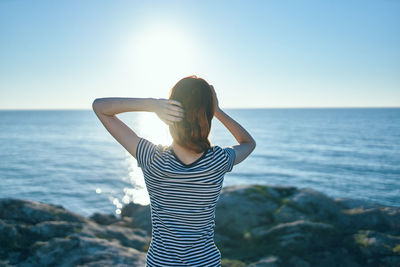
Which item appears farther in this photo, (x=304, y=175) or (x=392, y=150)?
(x=392, y=150)

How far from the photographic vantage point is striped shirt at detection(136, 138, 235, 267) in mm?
2139

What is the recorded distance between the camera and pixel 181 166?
2133 millimetres

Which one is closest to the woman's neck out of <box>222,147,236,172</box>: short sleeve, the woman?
the woman

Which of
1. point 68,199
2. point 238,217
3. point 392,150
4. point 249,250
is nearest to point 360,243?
point 249,250

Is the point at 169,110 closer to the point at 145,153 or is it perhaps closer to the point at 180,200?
the point at 145,153

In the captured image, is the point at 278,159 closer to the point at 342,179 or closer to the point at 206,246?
the point at 342,179

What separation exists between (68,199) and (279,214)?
1922cm

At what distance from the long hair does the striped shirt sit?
14cm

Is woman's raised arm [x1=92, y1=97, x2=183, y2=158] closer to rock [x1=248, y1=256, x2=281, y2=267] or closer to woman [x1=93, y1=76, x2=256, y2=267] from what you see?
woman [x1=93, y1=76, x2=256, y2=267]

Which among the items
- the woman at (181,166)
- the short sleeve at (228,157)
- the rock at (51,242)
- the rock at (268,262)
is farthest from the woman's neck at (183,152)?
the rock at (268,262)

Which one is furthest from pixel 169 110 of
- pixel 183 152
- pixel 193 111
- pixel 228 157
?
pixel 228 157

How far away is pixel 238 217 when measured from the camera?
9383mm

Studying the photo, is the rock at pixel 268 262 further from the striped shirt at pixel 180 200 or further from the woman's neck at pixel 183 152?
the woman's neck at pixel 183 152

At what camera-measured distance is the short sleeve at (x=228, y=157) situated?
2.34m
